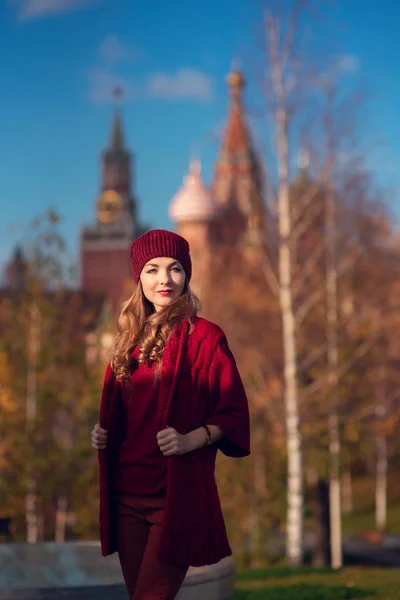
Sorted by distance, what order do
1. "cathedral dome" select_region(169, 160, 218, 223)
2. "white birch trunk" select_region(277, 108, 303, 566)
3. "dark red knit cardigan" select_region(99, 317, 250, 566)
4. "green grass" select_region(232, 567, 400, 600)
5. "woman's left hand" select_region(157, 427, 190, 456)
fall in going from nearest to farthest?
"woman's left hand" select_region(157, 427, 190, 456) → "dark red knit cardigan" select_region(99, 317, 250, 566) → "green grass" select_region(232, 567, 400, 600) → "white birch trunk" select_region(277, 108, 303, 566) → "cathedral dome" select_region(169, 160, 218, 223)

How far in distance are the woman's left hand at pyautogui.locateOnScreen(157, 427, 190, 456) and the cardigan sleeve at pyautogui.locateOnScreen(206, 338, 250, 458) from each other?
0.19m

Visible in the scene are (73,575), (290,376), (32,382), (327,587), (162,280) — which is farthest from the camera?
(32,382)

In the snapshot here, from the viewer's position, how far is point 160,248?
392 cm

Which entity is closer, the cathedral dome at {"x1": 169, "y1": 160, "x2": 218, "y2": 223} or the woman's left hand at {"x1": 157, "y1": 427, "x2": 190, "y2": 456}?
the woman's left hand at {"x1": 157, "y1": 427, "x2": 190, "y2": 456}

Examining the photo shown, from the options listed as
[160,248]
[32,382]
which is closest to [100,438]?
[160,248]

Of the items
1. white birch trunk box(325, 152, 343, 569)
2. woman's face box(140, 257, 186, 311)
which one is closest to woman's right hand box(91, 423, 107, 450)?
woman's face box(140, 257, 186, 311)

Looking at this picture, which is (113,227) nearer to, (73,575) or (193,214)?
(193,214)

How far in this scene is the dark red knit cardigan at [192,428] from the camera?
357 centimetres

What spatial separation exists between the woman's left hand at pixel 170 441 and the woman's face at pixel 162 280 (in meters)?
0.57

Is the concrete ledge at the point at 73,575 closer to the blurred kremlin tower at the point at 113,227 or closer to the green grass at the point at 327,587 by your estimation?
the green grass at the point at 327,587

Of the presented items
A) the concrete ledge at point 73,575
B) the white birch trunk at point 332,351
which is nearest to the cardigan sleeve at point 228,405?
the concrete ledge at point 73,575

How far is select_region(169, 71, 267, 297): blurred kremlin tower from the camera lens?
1577cm

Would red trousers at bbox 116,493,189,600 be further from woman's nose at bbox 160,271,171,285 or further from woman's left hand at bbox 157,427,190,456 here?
woman's nose at bbox 160,271,171,285

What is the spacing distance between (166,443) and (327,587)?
4.91 meters
